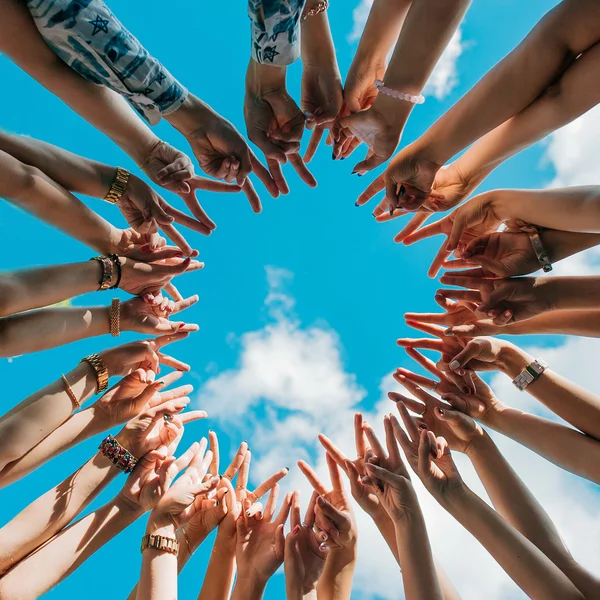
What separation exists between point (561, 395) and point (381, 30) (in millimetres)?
4568

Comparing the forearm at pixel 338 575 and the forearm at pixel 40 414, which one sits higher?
the forearm at pixel 40 414

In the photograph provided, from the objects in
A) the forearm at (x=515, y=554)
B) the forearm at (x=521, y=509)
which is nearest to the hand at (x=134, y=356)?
the forearm at (x=515, y=554)

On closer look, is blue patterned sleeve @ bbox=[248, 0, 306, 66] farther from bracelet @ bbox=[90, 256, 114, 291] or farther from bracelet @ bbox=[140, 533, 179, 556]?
bracelet @ bbox=[140, 533, 179, 556]

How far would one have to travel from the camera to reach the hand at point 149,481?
5602 mm

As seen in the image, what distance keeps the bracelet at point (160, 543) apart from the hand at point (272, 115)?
4.19 metres

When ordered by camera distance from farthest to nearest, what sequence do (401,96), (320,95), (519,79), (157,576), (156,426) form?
1. (156,426)
2. (320,95)
3. (157,576)
4. (401,96)
5. (519,79)

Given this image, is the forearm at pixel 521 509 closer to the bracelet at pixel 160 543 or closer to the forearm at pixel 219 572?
the forearm at pixel 219 572

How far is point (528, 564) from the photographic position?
424cm

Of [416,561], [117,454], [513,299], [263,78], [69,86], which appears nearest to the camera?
[69,86]

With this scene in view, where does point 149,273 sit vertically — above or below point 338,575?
above

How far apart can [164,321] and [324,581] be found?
12.1 ft

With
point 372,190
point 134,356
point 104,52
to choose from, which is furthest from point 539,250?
point 134,356

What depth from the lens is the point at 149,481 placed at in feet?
18.8

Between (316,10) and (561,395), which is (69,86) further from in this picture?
(561,395)
